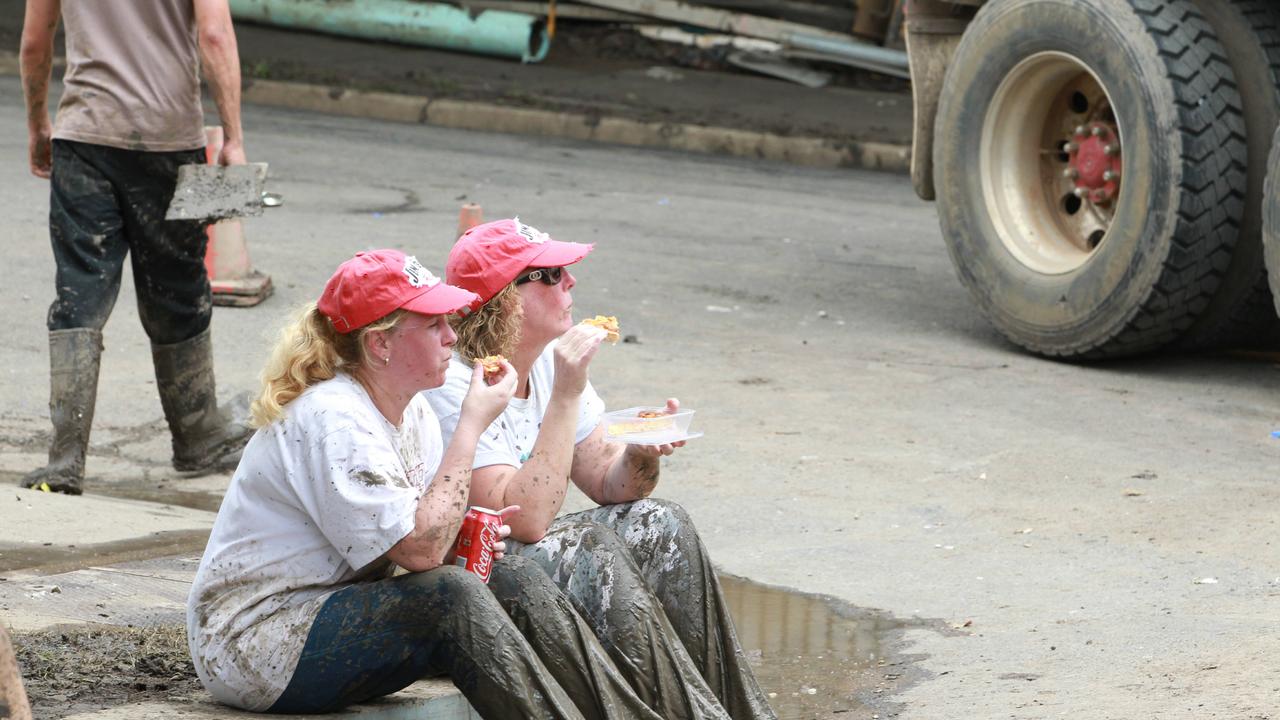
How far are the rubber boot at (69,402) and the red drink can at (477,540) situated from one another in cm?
234

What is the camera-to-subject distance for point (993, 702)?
13.7 ft

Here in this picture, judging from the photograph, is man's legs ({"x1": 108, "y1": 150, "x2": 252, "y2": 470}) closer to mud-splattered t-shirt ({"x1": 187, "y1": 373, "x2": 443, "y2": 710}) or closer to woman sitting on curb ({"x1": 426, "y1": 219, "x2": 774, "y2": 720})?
woman sitting on curb ({"x1": 426, "y1": 219, "x2": 774, "y2": 720})

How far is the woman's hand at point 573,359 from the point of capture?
12.5 feet

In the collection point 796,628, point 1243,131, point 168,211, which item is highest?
point 1243,131

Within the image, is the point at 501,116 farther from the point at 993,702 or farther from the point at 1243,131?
the point at 993,702

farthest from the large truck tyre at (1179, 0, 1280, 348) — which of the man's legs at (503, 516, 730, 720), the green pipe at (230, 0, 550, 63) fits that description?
the green pipe at (230, 0, 550, 63)

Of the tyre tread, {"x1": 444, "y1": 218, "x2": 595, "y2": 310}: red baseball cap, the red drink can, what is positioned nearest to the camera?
the red drink can

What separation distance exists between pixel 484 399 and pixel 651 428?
1.86ft

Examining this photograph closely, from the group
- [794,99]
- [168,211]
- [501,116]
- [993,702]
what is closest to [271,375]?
[993,702]

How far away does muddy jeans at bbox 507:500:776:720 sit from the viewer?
12.4ft

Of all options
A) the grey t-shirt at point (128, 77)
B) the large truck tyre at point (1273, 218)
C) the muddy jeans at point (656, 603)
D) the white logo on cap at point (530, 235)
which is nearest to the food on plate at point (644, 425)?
the muddy jeans at point (656, 603)

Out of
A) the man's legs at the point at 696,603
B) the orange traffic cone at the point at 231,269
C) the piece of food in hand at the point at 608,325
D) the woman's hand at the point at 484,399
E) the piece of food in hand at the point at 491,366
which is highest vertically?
the piece of food in hand at the point at 608,325

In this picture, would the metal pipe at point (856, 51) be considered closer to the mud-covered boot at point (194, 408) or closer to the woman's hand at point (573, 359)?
the mud-covered boot at point (194, 408)

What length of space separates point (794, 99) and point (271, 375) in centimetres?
1155
